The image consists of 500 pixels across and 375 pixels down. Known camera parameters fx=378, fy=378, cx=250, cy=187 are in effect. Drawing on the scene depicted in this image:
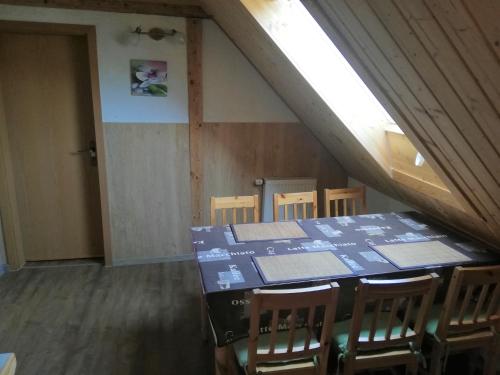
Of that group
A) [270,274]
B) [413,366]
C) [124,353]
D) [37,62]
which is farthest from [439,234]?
[37,62]

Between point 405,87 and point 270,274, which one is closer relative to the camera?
point 405,87

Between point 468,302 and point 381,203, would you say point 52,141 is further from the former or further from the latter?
point 468,302

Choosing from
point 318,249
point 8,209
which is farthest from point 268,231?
point 8,209

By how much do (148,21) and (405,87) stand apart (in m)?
2.43

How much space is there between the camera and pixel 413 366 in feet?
5.97

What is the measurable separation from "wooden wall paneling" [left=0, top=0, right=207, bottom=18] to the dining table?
1926 millimetres

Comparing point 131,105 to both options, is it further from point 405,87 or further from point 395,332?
point 395,332

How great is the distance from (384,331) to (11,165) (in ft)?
10.7

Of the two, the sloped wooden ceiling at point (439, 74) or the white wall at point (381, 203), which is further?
the white wall at point (381, 203)

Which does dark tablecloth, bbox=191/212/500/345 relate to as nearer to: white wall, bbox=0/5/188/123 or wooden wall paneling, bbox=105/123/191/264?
wooden wall paneling, bbox=105/123/191/264

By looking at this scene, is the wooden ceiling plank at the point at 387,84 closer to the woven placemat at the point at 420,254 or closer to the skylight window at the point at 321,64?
the woven placemat at the point at 420,254

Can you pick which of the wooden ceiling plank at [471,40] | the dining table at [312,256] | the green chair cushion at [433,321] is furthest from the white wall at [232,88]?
the wooden ceiling plank at [471,40]

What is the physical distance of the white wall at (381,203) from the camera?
3.07m

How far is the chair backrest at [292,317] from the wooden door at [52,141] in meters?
2.52
